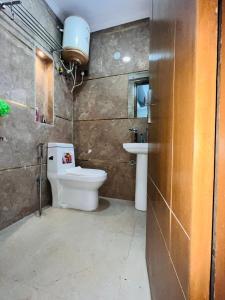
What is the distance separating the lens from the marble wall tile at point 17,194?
153cm

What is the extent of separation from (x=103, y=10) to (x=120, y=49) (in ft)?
1.64

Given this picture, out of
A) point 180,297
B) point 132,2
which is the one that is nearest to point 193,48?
point 180,297

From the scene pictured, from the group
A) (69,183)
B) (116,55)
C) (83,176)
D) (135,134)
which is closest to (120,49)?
(116,55)

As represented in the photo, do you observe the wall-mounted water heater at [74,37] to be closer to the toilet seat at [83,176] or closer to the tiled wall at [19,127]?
the tiled wall at [19,127]

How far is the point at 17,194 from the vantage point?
5.50ft

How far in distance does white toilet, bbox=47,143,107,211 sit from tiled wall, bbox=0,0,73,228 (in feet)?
0.54

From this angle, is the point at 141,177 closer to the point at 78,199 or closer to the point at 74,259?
the point at 78,199

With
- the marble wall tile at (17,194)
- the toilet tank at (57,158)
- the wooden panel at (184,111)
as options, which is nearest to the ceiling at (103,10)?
the toilet tank at (57,158)

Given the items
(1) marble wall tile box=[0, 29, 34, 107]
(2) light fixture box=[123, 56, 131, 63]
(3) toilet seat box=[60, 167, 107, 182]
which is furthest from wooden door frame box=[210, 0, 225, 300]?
(2) light fixture box=[123, 56, 131, 63]

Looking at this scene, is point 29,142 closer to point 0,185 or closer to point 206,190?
point 0,185

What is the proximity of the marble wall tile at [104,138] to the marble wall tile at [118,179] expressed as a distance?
0.09 meters

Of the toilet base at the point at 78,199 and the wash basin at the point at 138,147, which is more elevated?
the wash basin at the point at 138,147

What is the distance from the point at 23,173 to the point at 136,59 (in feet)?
6.91

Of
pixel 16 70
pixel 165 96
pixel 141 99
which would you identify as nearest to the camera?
pixel 165 96
